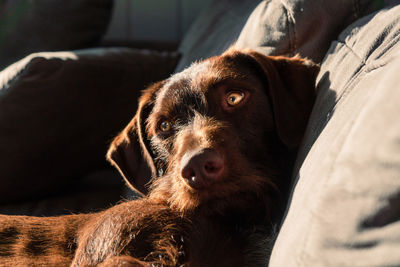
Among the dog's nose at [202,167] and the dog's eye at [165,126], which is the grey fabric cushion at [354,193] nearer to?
the dog's nose at [202,167]

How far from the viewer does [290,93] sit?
5.13 feet

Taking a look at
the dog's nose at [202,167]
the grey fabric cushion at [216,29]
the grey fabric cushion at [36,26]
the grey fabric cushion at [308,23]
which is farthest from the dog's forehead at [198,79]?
the grey fabric cushion at [36,26]

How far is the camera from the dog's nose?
1218mm

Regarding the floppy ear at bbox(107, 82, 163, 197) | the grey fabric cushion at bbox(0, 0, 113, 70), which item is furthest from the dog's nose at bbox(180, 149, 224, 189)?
the grey fabric cushion at bbox(0, 0, 113, 70)

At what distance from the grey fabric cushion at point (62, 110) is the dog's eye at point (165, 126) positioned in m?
0.91

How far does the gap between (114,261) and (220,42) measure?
153cm

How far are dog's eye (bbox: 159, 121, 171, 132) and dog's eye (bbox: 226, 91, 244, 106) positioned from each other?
24 cm

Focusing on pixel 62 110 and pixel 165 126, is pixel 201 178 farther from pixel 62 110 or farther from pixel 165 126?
pixel 62 110

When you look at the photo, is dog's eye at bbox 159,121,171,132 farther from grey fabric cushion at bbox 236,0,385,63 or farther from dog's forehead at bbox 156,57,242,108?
grey fabric cushion at bbox 236,0,385,63

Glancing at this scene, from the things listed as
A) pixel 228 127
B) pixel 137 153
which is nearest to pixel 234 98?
pixel 228 127

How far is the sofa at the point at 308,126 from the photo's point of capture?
74cm

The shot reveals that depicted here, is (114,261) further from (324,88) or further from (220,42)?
(220,42)

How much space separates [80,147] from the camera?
105 inches

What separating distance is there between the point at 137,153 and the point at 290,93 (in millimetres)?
651
